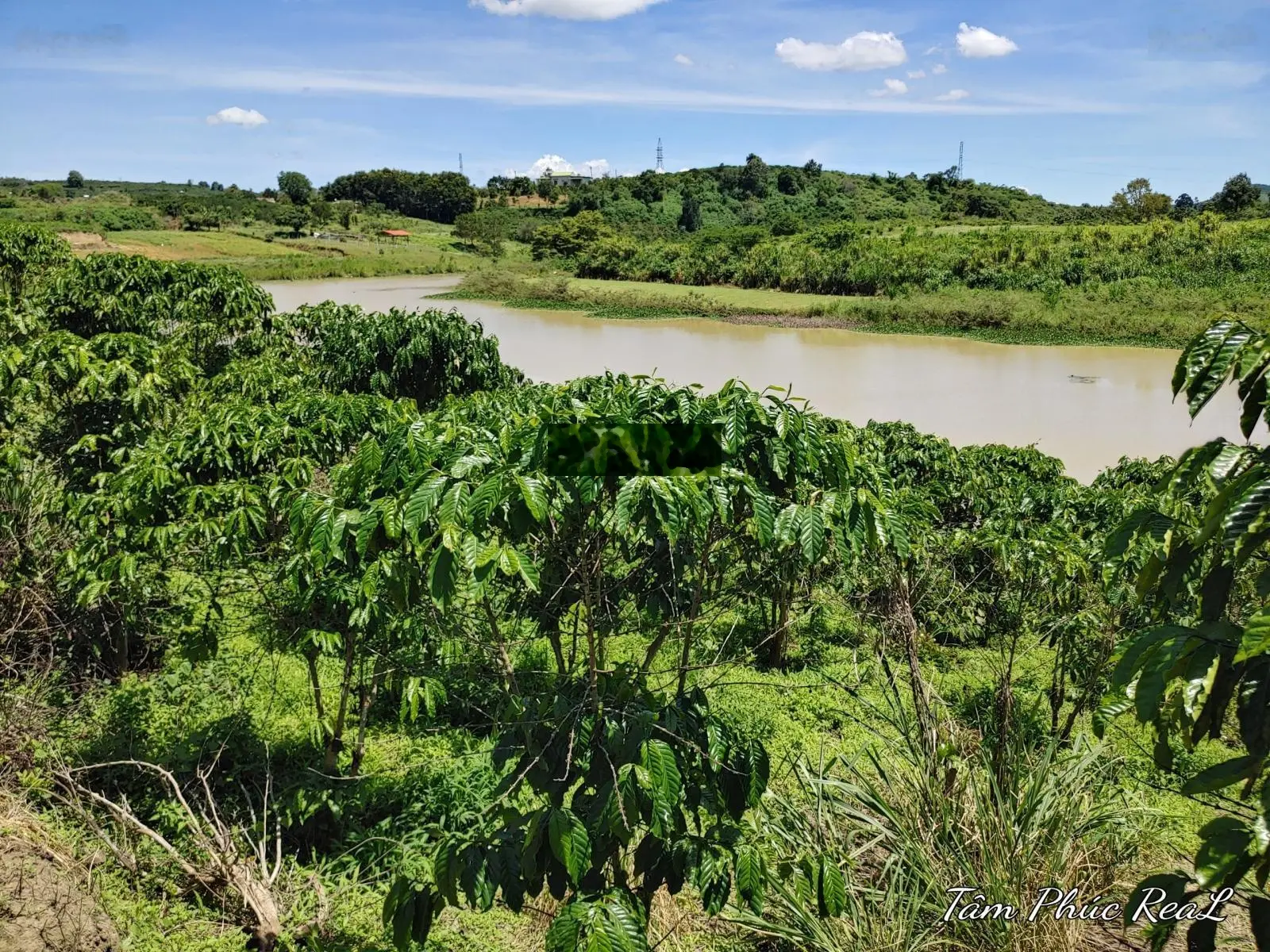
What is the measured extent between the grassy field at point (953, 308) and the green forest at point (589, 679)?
21.0 meters

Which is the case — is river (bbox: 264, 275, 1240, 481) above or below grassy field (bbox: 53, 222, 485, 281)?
below

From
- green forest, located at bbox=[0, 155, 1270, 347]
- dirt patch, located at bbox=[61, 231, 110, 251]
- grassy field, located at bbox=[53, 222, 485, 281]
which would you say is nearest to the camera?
green forest, located at bbox=[0, 155, 1270, 347]

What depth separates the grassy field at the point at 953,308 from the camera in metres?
24.3

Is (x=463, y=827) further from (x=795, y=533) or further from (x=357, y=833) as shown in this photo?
(x=795, y=533)

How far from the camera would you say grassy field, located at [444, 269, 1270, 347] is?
79.8ft

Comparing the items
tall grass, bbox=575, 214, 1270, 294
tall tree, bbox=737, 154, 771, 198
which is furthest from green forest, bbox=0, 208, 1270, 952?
tall tree, bbox=737, 154, 771, 198

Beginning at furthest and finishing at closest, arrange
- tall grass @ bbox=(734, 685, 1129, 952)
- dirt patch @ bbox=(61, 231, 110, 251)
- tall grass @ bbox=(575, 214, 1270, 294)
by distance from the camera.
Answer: dirt patch @ bbox=(61, 231, 110, 251)
tall grass @ bbox=(575, 214, 1270, 294)
tall grass @ bbox=(734, 685, 1129, 952)

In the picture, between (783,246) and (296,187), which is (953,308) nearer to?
(783,246)

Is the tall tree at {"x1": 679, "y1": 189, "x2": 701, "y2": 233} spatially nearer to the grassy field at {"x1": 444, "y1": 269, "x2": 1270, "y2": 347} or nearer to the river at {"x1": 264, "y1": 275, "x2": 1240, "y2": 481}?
the grassy field at {"x1": 444, "y1": 269, "x2": 1270, "y2": 347}

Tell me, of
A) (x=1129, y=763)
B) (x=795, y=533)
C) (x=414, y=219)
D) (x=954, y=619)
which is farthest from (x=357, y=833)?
(x=414, y=219)

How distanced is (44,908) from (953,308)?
28296 mm

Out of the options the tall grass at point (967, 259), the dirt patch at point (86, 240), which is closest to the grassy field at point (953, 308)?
the tall grass at point (967, 259)

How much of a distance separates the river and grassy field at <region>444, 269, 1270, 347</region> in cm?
119

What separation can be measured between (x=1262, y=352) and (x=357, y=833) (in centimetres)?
340
